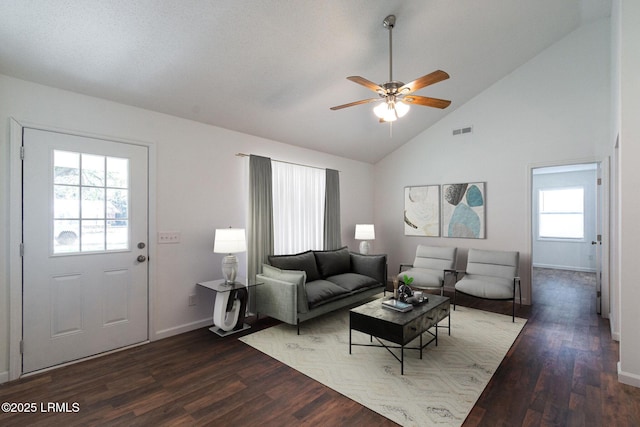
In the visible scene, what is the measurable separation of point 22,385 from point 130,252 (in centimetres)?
130

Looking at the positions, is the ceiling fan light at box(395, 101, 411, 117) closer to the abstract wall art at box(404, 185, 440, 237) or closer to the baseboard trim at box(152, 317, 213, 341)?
the abstract wall art at box(404, 185, 440, 237)

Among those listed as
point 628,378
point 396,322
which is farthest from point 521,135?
point 396,322

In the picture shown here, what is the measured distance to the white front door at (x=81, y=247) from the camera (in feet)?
8.63

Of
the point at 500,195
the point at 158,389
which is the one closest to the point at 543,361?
the point at 500,195

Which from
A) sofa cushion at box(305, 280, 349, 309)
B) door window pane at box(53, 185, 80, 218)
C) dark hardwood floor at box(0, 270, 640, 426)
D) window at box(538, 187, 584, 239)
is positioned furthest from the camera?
window at box(538, 187, 584, 239)

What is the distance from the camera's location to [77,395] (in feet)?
7.64

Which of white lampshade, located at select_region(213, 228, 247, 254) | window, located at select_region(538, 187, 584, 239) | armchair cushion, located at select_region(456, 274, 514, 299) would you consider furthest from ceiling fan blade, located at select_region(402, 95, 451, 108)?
window, located at select_region(538, 187, 584, 239)

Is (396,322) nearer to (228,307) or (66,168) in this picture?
(228,307)

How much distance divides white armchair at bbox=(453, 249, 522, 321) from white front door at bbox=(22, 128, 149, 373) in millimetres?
4088

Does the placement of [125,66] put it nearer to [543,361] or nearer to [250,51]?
[250,51]

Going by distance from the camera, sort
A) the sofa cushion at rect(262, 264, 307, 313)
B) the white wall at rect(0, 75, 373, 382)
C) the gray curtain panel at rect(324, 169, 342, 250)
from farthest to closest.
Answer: the gray curtain panel at rect(324, 169, 342, 250)
the sofa cushion at rect(262, 264, 307, 313)
the white wall at rect(0, 75, 373, 382)

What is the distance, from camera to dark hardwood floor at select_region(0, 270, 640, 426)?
6.72ft

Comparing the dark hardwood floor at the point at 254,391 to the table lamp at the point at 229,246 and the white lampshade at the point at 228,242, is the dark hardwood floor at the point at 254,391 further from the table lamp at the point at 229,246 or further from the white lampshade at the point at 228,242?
the white lampshade at the point at 228,242

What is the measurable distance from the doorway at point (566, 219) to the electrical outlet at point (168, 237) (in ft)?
23.7
